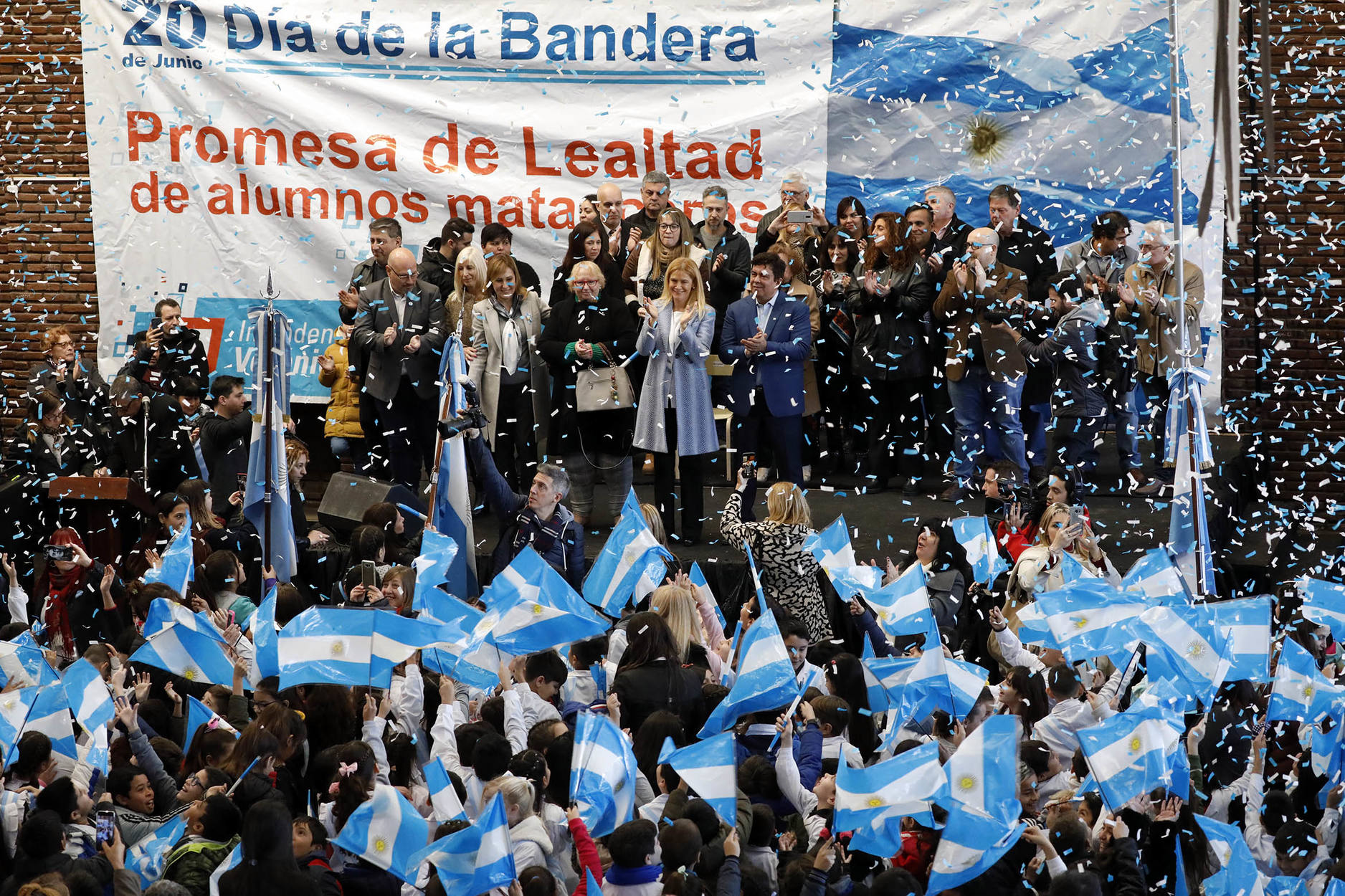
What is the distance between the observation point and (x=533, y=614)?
6965 mm

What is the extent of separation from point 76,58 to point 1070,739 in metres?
9.12

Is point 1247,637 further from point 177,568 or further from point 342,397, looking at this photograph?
point 342,397

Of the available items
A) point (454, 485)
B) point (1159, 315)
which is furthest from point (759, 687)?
point (1159, 315)

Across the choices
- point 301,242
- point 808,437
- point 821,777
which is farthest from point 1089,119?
point 821,777

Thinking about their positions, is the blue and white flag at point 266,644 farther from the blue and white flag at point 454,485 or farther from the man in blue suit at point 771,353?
the man in blue suit at point 771,353

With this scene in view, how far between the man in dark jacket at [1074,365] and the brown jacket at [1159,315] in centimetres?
23

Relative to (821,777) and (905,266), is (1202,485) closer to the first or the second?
(905,266)

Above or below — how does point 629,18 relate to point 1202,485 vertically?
above

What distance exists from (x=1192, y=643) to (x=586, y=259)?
16.0ft

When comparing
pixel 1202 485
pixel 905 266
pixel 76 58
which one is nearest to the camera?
pixel 1202 485

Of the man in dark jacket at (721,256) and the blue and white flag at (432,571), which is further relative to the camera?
the man in dark jacket at (721,256)

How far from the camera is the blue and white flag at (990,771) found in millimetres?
5438

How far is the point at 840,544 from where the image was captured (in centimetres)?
807

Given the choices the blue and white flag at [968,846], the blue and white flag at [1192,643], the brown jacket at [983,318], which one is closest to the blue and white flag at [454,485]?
the brown jacket at [983,318]
